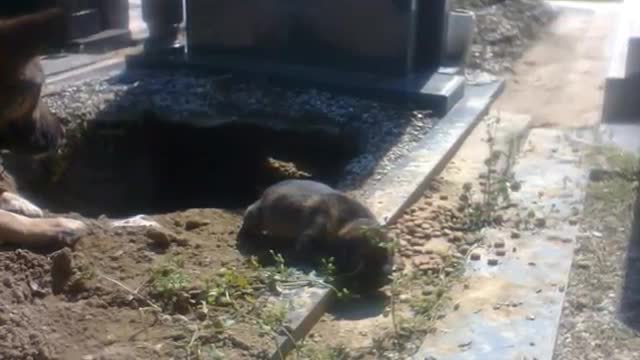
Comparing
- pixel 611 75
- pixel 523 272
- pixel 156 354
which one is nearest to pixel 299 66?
pixel 611 75

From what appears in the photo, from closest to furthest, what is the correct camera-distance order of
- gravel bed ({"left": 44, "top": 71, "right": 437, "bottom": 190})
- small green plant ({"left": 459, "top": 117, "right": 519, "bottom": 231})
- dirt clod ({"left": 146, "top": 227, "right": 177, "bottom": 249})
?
dirt clod ({"left": 146, "top": 227, "right": 177, "bottom": 249}) → small green plant ({"left": 459, "top": 117, "right": 519, "bottom": 231}) → gravel bed ({"left": 44, "top": 71, "right": 437, "bottom": 190})

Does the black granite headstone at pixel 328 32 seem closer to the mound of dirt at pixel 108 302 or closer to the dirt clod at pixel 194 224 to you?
the dirt clod at pixel 194 224

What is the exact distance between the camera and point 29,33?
3658 mm

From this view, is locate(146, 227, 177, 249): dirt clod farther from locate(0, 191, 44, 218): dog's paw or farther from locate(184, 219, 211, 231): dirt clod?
locate(0, 191, 44, 218): dog's paw

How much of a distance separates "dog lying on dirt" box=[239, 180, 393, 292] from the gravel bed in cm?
143

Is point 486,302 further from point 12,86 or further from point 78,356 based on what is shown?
point 12,86

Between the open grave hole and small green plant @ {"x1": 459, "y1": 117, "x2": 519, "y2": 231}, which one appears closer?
small green plant @ {"x1": 459, "y1": 117, "x2": 519, "y2": 231}

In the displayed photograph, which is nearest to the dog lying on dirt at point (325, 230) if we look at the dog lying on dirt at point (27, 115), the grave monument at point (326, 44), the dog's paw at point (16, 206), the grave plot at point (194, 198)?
the grave plot at point (194, 198)

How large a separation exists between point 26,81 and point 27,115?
27 cm

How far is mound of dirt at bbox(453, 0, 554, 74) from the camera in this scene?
8.93m

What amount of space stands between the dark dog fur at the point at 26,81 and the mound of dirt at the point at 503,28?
184 inches

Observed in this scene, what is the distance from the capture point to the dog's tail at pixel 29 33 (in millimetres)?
3617

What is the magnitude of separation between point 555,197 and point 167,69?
115 inches

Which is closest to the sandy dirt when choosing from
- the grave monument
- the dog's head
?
the grave monument
